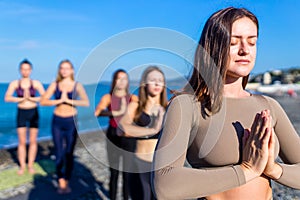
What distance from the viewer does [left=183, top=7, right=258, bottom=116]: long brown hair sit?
134 cm

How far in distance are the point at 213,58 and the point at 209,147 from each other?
34 cm

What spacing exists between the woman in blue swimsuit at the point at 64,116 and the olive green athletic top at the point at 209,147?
A: 4.85 m

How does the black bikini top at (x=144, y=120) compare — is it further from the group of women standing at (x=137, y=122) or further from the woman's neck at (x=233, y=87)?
the woman's neck at (x=233, y=87)

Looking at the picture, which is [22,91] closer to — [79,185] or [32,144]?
[32,144]

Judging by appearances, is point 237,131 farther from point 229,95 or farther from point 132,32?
point 132,32

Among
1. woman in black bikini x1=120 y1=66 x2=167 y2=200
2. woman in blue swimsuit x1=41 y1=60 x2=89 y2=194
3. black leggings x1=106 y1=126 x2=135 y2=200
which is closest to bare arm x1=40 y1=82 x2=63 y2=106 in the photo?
woman in blue swimsuit x1=41 y1=60 x2=89 y2=194

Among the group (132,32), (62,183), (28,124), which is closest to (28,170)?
(28,124)

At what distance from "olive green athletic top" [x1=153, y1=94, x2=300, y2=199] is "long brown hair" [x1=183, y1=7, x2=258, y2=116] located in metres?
0.05

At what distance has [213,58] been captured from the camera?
1362mm

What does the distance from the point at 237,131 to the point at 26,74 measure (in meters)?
6.37

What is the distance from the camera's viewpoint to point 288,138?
1471 mm

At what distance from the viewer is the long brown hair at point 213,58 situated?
134cm

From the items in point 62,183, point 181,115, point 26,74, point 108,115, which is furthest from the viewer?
point 26,74

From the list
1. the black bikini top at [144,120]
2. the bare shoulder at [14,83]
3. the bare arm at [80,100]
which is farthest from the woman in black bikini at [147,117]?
the bare shoulder at [14,83]
